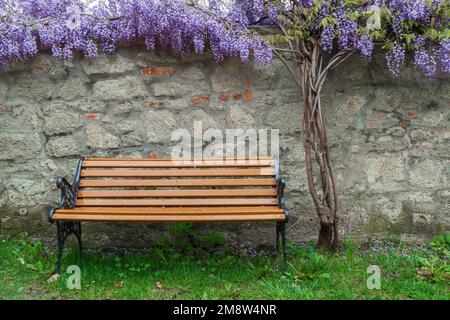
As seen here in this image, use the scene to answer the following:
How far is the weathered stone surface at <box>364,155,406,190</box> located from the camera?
366 centimetres

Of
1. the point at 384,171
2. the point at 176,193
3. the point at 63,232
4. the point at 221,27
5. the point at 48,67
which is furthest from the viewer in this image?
the point at 384,171

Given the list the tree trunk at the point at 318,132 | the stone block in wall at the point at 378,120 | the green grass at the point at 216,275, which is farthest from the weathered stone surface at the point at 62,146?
the stone block in wall at the point at 378,120

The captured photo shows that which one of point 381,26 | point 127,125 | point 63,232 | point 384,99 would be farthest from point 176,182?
point 381,26

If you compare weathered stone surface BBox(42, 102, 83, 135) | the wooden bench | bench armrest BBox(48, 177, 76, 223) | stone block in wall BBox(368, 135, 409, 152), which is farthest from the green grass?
weathered stone surface BBox(42, 102, 83, 135)

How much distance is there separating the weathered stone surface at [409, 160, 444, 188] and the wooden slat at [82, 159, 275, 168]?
117 centimetres

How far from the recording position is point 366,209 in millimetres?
3676

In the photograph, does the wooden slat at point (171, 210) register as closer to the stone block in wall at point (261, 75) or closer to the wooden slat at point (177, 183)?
the wooden slat at point (177, 183)

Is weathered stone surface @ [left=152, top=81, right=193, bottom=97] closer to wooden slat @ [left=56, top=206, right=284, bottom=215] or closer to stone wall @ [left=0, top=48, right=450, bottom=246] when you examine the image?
stone wall @ [left=0, top=48, right=450, bottom=246]

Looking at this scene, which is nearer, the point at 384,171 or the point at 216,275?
the point at 216,275

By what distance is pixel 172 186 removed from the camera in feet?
11.1

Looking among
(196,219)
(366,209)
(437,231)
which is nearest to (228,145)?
(196,219)

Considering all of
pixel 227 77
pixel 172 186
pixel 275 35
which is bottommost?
pixel 172 186

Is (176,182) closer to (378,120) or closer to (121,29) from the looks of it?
(121,29)

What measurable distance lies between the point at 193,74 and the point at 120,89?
0.57 m
